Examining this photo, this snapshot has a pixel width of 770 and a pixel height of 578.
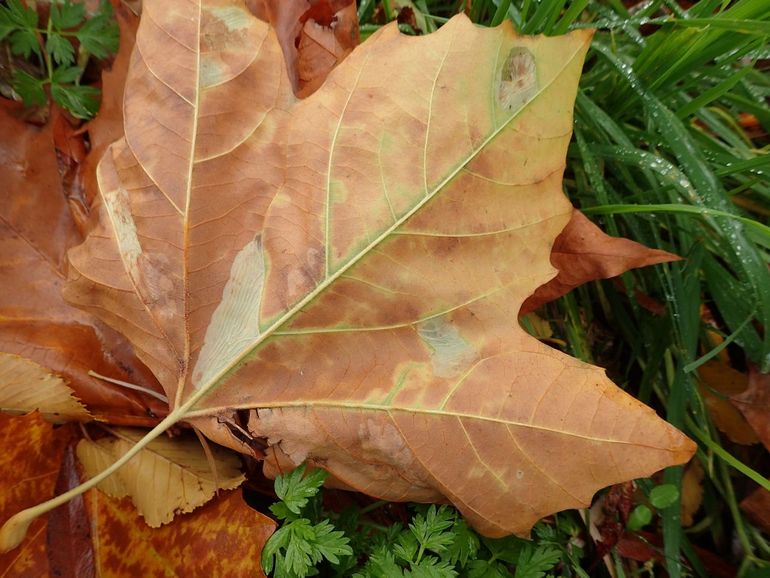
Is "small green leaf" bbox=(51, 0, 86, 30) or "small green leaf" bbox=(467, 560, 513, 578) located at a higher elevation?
"small green leaf" bbox=(51, 0, 86, 30)

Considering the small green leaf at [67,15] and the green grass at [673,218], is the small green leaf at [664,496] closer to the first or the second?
the green grass at [673,218]

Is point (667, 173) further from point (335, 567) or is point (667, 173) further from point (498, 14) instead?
point (335, 567)

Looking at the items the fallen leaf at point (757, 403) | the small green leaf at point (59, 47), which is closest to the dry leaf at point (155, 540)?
the small green leaf at point (59, 47)

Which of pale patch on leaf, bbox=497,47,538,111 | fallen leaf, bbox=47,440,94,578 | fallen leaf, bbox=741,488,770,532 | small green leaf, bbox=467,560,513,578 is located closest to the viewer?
pale patch on leaf, bbox=497,47,538,111

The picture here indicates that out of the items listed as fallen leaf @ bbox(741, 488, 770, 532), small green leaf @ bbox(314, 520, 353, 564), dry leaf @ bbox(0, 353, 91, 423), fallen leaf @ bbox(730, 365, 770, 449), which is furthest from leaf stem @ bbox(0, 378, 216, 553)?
fallen leaf @ bbox(741, 488, 770, 532)

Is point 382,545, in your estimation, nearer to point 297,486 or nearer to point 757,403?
point 297,486

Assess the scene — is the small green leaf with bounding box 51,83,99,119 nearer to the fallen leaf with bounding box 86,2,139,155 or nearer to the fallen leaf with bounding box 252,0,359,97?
the fallen leaf with bounding box 86,2,139,155

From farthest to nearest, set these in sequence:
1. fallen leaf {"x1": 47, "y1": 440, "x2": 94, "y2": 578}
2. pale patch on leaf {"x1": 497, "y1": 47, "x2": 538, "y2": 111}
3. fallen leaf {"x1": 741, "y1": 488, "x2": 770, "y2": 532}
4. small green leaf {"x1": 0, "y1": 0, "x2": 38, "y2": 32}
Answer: fallen leaf {"x1": 741, "y1": 488, "x2": 770, "y2": 532} → small green leaf {"x1": 0, "y1": 0, "x2": 38, "y2": 32} → fallen leaf {"x1": 47, "y1": 440, "x2": 94, "y2": 578} → pale patch on leaf {"x1": 497, "y1": 47, "x2": 538, "y2": 111}
